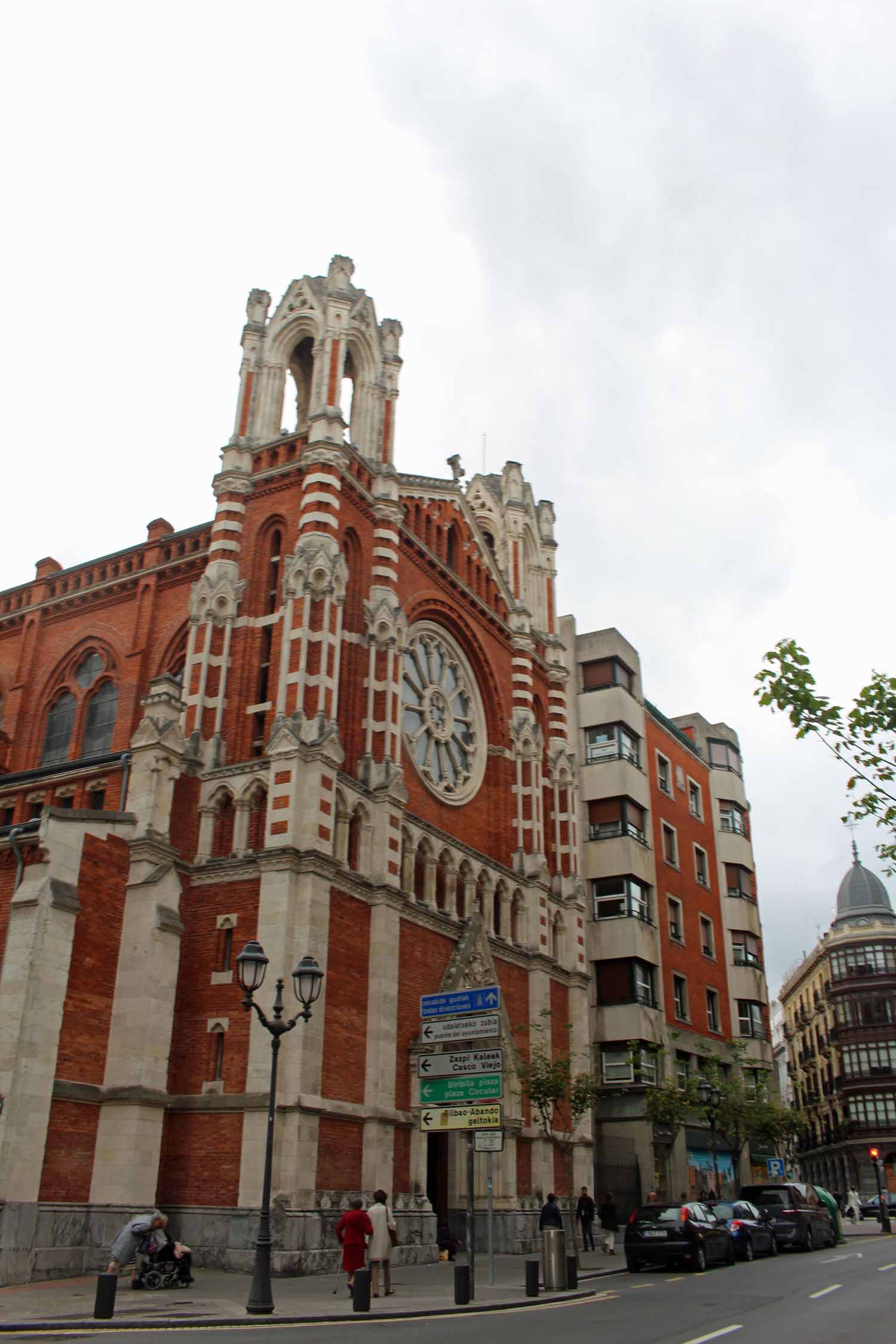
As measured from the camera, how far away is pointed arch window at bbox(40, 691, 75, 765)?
35.3m

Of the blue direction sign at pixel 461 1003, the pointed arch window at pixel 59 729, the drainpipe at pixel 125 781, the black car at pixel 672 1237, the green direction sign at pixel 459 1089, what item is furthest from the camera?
the pointed arch window at pixel 59 729

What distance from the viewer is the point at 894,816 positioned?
14.2 metres

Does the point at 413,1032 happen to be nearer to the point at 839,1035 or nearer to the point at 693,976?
the point at 693,976

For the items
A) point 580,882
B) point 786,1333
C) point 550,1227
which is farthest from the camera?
point 580,882

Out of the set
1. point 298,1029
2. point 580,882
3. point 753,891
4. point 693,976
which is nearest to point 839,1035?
point 753,891

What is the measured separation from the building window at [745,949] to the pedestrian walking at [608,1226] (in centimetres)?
1637

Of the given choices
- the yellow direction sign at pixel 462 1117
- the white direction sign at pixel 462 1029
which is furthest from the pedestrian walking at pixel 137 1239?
the white direction sign at pixel 462 1029

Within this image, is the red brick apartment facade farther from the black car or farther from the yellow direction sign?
the yellow direction sign

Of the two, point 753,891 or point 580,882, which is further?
point 753,891

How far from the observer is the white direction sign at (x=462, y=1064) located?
1975 cm

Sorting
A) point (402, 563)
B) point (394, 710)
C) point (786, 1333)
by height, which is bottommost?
point (786, 1333)

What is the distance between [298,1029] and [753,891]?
35262 millimetres

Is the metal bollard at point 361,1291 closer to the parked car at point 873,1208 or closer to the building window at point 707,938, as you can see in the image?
the building window at point 707,938

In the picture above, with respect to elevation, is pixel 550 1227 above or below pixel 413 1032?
below
